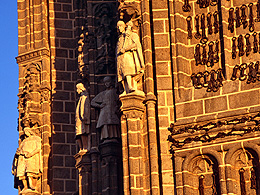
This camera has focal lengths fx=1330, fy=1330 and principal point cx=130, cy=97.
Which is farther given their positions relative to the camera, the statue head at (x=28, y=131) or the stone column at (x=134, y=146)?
the statue head at (x=28, y=131)

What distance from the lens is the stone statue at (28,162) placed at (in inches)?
1800

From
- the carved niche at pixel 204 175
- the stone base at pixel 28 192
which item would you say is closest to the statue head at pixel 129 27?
the carved niche at pixel 204 175

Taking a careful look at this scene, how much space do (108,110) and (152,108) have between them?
2619 mm

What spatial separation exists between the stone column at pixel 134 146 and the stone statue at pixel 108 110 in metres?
1.84

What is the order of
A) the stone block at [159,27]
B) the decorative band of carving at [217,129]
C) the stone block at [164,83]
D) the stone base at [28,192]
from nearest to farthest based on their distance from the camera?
the decorative band of carving at [217,129] → the stone block at [164,83] → the stone block at [159,27] → the stone base at [28,192]

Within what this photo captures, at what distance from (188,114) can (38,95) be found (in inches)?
320

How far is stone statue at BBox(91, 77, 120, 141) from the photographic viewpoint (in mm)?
42812

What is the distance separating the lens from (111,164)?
42.5 metres

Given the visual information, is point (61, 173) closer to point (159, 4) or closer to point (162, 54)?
point (162, 54)

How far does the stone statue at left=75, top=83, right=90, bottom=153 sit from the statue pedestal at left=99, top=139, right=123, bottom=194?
1.39 metres

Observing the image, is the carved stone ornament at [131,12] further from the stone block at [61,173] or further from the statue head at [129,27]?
the stone block at [61,173]

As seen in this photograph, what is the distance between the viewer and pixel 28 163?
45812 mm

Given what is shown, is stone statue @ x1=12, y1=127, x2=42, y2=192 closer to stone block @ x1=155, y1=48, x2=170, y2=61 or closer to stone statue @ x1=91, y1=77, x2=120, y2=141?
stone statue @ x1=91, y1=77, x2=120, y2=141

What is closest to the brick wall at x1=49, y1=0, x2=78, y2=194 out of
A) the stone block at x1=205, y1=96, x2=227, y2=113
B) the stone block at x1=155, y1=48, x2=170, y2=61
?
the stone block at x1=155, y1=48, x2=170, y2=61
